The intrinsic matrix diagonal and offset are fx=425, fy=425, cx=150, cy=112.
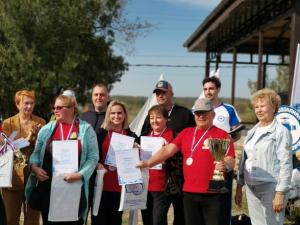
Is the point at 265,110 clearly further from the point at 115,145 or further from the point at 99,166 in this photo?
the point at 99,166

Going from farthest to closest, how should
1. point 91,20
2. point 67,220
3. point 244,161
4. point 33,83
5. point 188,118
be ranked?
point 91,20 → point 33,83 → point 188,118 → point 244,161 → point 67,220

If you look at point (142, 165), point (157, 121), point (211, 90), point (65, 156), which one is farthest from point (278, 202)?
point (65, 156)

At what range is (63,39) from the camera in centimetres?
1898

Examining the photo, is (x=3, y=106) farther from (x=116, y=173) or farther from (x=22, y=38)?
(x=116, y=173)

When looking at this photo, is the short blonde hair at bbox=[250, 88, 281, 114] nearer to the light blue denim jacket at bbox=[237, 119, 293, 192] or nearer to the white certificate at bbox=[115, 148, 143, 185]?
the light blue denim jacket at bbox=[237, 119, 293, 192]

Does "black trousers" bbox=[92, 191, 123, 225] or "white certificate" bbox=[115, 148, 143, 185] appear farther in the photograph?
"black trousers" bbox=[92, 191, 123, 225]

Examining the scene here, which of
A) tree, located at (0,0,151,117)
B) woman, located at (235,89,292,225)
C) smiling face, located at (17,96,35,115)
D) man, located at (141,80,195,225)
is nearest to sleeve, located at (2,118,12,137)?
smiling face, located at (17,96,35,115)

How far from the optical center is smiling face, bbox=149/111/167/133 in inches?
184

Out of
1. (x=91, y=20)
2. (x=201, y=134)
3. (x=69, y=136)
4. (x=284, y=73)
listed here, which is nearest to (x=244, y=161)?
(x=201, y=134)

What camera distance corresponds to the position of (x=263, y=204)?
4.21m

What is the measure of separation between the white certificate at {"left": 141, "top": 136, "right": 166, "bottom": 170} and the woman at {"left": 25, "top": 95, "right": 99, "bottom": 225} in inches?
21.7

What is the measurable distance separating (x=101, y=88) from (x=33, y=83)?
1328cm

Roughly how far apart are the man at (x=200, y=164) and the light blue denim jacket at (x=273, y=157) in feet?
0.85

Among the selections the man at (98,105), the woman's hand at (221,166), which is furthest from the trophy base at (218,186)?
the man at (98,105)
